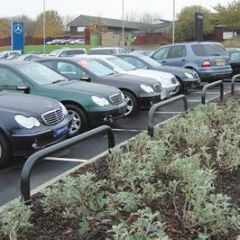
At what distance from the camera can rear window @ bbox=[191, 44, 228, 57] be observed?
19.0 meters

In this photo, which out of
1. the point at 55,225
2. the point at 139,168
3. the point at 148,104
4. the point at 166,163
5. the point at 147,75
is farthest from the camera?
the point at 147,75

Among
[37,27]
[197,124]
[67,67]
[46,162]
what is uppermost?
[37,27]

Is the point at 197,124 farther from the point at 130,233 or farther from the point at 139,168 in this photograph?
the point at 130,233

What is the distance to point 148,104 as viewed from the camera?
12.2 metres

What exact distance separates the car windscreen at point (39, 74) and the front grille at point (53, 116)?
191 centimetres

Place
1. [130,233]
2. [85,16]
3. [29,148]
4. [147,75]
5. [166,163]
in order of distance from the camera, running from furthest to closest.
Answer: [85,16], [147,75], [29,148], [166,163], [130,233]

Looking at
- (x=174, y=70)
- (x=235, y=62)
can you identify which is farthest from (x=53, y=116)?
(x=235, y=62)

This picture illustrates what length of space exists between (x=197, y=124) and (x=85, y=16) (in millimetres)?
114514

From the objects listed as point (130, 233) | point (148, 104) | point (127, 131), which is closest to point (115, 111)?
point (127, 131)

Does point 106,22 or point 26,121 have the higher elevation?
point 106,22

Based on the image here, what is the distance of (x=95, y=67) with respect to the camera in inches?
496

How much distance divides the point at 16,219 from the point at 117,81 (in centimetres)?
844

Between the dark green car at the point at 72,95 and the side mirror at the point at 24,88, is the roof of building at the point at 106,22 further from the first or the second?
the side mirror at the point at 24,88

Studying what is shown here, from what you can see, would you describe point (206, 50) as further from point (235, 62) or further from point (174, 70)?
point (235, 62)
